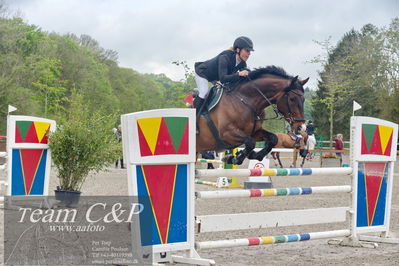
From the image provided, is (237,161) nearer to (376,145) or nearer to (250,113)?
(250,113)

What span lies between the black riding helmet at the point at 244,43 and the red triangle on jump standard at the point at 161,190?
83.8 inches

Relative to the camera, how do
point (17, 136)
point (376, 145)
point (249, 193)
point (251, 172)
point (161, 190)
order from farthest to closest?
point (17, 136) < point (376, 145) < point (251, 172) < point (249, 193) < point (161, 190)

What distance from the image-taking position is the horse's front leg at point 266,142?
234 inches

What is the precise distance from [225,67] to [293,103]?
814mm

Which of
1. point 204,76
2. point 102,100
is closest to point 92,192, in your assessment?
point 204,76

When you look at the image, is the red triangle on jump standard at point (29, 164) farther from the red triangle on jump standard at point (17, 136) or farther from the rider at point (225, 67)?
the rider at point (225, 67)

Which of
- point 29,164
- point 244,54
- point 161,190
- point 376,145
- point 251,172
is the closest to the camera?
point 161,190

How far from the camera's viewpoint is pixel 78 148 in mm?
7473

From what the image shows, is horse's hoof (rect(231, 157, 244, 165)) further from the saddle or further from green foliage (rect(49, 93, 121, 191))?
green foliage (rect(49, 93, 121, 191))

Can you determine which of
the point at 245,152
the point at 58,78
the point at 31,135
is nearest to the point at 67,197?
the point at 31,135

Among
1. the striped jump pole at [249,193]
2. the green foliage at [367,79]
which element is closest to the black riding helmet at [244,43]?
the striped jump pole at [249,193]

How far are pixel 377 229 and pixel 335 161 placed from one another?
39.1 ft

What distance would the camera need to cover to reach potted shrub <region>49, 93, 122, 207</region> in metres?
7.46

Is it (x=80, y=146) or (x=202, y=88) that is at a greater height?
(x=202, y=88)
